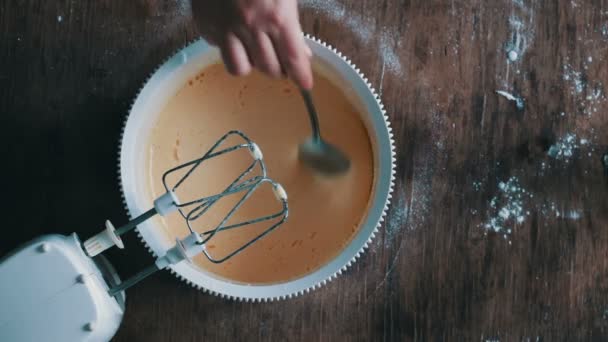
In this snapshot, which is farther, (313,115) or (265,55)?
(313,115)

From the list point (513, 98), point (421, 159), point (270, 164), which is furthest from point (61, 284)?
point (513, 98)

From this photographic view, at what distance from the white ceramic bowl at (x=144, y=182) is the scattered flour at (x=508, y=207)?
125 millimetres

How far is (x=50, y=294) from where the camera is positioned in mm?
601

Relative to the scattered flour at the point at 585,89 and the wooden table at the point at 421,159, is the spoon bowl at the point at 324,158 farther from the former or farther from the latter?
the scattered flour at the point at 585,89

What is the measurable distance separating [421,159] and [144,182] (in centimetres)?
29

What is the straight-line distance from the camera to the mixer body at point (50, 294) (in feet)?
1.96

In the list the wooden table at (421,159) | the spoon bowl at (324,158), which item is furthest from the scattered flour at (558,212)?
the spoon bowl at (324,158)

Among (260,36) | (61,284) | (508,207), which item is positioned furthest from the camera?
(508,207)

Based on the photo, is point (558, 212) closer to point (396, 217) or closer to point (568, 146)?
point (568, 146)

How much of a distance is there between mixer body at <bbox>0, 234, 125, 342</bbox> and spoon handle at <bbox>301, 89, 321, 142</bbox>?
0.25 meters

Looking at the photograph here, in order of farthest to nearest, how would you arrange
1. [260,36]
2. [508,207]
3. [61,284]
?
[508,207] < [61,284] < [260,36]

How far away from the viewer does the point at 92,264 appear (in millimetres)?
616

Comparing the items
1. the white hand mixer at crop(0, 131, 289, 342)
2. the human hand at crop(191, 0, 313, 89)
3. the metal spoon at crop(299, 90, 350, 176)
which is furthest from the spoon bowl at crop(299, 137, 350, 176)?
the human hand at crop(191, 0, 313, 89)

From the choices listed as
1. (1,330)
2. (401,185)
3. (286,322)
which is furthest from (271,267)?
(1,330)
